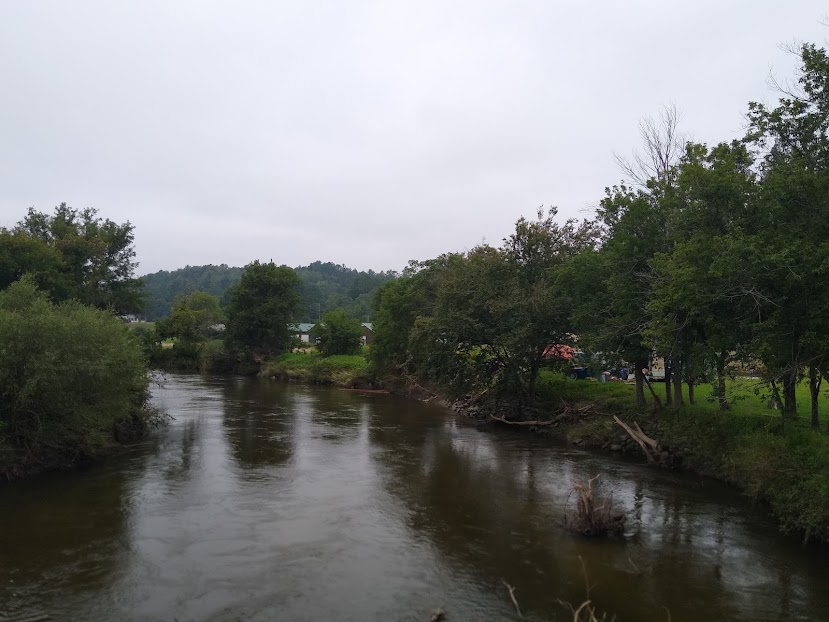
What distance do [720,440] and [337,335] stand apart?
164ft

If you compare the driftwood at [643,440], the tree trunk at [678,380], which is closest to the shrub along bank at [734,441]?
the driftwood at [643,440]

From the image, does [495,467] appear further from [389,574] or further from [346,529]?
[389,574]

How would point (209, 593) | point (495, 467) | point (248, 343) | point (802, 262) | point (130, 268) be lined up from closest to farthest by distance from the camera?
point (209, 593)
point (802, 262)
point (495, 467)
point (130, 268)
point (248, 343)

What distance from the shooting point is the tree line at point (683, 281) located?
16.3 m

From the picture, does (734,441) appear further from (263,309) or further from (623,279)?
(263,309)

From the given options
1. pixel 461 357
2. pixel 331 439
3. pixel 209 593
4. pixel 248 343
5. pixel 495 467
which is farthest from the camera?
pixel 248 343

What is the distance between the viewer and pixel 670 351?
21750 millimetres

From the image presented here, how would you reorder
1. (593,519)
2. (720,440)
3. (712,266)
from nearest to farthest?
(593,519) → (712,266) → (720,440)

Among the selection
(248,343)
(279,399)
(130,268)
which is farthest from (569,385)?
(248,343)

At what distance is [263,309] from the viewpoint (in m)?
69.1

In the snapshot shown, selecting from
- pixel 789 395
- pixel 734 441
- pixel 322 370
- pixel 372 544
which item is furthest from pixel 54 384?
pixel 322 370

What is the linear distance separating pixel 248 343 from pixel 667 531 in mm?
60284

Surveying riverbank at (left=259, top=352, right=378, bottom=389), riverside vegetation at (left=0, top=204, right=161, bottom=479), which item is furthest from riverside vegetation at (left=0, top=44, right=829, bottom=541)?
riverside vegetation at (left=0, top=204, right=161, bottom=479)

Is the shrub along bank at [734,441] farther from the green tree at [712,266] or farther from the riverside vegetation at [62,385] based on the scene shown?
the riverside vegetation at [62,385]
